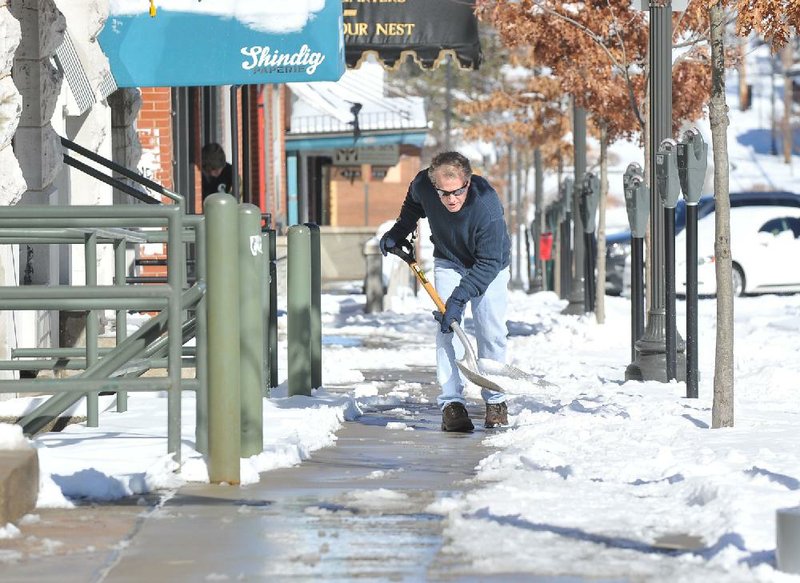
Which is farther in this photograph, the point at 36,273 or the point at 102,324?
the point at 102,324

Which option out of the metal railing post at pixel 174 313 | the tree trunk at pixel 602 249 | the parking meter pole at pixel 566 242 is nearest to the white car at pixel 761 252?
the parking meter pole at pixel 566 242

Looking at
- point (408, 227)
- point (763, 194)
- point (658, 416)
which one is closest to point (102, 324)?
point (408, 227)

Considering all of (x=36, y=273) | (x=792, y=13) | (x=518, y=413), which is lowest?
(x=518, y=413)

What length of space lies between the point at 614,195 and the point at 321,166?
47.2 metres

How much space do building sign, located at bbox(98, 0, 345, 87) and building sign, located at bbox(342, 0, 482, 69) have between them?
5321mm

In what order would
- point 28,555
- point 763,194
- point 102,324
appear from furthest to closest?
point 763,194 → point 102,324 → point 28,555

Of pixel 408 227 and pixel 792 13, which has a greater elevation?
pixel 792 13

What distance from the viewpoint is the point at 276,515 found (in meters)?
6.21

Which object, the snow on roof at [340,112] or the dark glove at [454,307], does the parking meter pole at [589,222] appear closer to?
the dark glove at [454,307]

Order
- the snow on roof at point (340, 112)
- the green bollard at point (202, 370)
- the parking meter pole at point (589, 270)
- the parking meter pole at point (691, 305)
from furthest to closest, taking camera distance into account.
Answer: the snow on roof at point (340, 112) < the parking meter pole at point (589, 270) < the parking meter pole at point (691, 305) < the green bollard at point (202, 370)

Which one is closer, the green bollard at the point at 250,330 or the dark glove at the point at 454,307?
the green bollard at the point at 250,330

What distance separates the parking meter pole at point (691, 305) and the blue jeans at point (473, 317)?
141 cm

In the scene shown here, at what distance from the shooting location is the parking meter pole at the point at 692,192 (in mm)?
10383

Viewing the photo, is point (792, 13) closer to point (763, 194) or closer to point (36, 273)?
point (36, 273)
